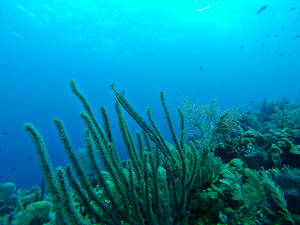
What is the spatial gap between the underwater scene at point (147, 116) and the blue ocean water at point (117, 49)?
30 centimetres

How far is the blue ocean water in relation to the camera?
103 feet

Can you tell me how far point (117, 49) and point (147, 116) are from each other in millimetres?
44768

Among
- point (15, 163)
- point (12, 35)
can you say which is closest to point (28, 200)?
point (12, 35)

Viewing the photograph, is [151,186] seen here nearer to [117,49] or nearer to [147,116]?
[147,116]

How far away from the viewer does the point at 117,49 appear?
45594 mm

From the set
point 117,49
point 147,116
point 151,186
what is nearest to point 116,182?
point 151,186

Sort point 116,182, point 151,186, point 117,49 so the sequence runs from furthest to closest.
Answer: point 117,49, point 151,186, point 116,182

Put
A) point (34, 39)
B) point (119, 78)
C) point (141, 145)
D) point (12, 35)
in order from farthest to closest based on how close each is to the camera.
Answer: point (119, 78)
point (34, 39)
point (12, 35)
point (141, 145)

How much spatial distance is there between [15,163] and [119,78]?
53629 mm

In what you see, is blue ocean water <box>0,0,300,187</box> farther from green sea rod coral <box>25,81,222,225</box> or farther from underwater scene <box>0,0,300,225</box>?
green sea rod coral <box>25,81,222,225</box>

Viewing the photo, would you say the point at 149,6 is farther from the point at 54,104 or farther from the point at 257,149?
the point at 54,104

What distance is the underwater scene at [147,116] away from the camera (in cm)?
252

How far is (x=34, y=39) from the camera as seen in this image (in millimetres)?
39688

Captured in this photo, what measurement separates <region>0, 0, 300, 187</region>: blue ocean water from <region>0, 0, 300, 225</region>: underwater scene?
0.30m
